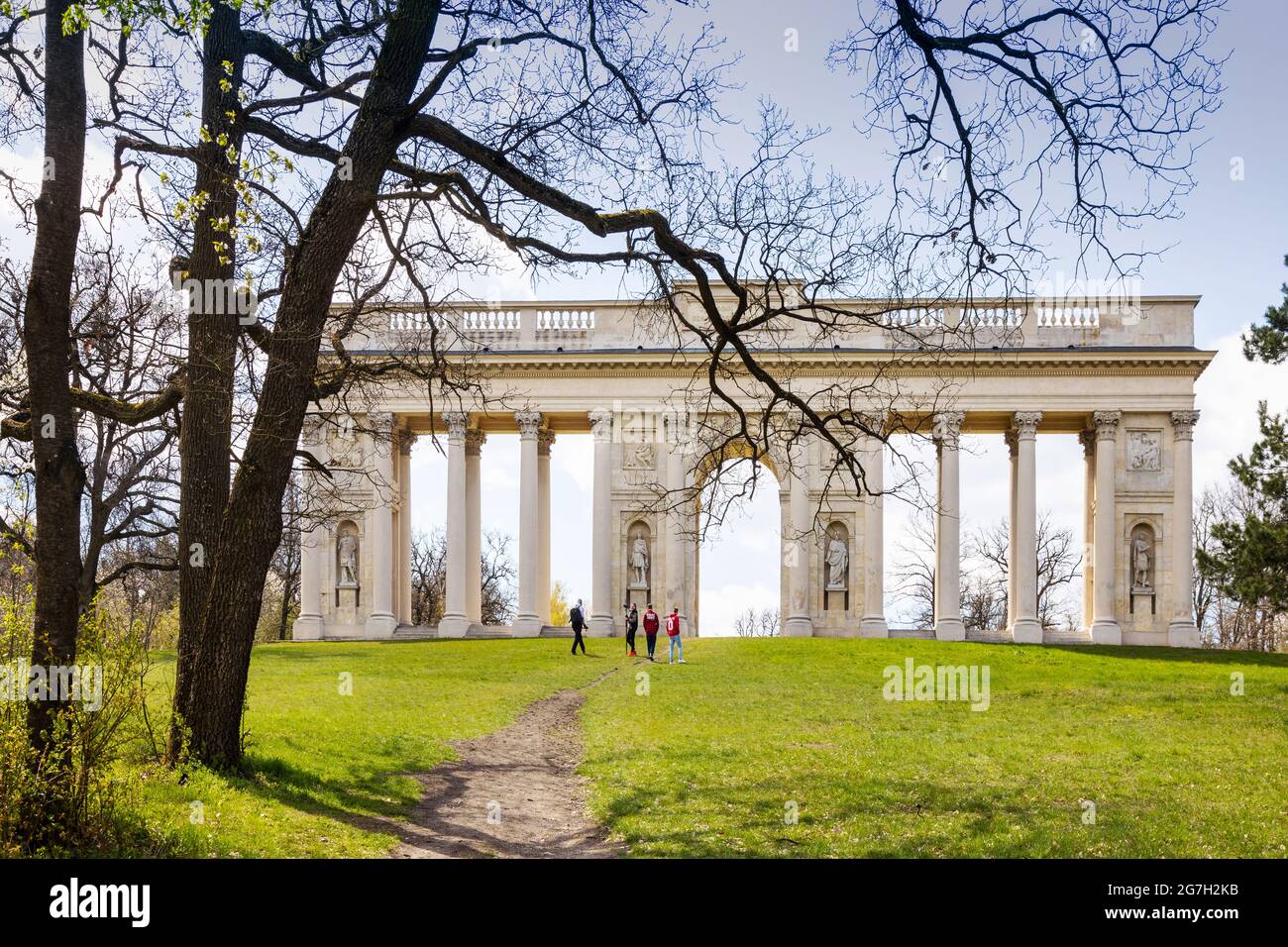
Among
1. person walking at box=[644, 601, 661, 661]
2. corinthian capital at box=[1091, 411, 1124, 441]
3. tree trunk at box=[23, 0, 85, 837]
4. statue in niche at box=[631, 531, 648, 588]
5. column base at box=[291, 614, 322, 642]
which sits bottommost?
column base at box=[291, 614, 322, 642]

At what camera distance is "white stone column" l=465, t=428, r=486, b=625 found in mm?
59222

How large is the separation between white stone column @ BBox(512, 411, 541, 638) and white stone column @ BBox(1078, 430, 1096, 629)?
27829 millimetres

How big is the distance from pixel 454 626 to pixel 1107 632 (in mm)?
31625

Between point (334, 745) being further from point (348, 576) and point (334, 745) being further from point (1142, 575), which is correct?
point (1142, 575)

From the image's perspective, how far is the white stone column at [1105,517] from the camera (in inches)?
2141

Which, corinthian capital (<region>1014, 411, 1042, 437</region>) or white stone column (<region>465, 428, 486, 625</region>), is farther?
white stone column (<region>465, 428, 486, 625</region>)

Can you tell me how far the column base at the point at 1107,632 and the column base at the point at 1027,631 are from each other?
2.63 m

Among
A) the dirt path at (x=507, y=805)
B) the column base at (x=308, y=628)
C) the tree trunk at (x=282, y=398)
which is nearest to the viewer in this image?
the dirt path at (x=507, y=805)

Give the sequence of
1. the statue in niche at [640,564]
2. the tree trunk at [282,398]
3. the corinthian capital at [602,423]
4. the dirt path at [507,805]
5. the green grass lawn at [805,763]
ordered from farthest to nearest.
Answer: the statue in niche at [640,564]
the corinthian capital at [602,423]
the tree trunk at [282,398]
the dirt path at [507,805]
the green grass lawn at [805,763]

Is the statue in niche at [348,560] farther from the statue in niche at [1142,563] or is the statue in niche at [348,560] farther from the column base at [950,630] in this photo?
the statue in niche at [1142,563]

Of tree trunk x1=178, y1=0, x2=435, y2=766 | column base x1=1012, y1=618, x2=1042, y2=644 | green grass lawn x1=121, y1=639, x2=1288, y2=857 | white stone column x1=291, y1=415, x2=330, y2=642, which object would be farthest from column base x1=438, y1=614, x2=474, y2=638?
tree trunk x1=178, y1=0, x2=435, y2=766

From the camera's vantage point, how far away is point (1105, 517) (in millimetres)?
54844

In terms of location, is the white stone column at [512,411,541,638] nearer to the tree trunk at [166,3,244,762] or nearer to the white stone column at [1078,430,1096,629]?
the white stone column at [1078,430,1096,629]
